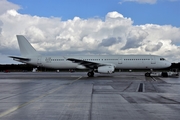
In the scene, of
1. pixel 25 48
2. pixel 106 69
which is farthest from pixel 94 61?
pixel 25 48

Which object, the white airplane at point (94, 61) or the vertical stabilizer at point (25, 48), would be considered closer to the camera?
the white airplane at point (94, 61)

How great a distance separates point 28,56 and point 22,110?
32130mm

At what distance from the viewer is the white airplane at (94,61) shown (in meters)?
36.9

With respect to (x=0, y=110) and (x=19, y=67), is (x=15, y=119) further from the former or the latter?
(x=19, y=67)

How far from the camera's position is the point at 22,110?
9.03 metres

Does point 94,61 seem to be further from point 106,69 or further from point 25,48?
point 25,48

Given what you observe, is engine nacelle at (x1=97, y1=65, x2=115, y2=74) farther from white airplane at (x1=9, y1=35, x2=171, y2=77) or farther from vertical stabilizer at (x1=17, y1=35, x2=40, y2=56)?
vertical stabilizer at (x1=17, y1=35, x2=40, y2=56)

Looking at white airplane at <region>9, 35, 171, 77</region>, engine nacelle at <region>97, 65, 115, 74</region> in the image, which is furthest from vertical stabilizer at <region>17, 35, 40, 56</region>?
engine nacelle at <region>97, 65, 115, 74</region>

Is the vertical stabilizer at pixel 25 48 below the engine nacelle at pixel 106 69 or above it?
above

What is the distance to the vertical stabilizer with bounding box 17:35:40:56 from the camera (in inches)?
1583

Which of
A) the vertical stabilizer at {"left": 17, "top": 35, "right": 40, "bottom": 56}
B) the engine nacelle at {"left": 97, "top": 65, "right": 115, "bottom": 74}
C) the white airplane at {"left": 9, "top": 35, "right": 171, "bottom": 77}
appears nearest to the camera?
the engine nacelle at {"left": 97, "top": 65, "right": 115, "bottom": 74}

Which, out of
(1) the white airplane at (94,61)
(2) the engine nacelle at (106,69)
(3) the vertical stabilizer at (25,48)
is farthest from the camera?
(3) the vertical stabilizer at (25,48)

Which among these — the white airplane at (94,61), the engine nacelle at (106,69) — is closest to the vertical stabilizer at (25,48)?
the white airplane at (94,61)

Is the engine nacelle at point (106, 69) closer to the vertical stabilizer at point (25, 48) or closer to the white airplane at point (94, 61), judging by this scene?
the white airplane at point (94, 61)
